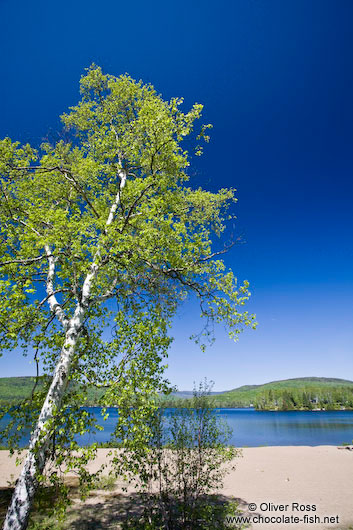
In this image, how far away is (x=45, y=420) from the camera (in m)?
5.66

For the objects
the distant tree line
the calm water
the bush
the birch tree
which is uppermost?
the birch tree

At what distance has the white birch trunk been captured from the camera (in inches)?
201

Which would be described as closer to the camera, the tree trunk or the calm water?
the tree trunk

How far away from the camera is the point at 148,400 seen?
5.41 metres

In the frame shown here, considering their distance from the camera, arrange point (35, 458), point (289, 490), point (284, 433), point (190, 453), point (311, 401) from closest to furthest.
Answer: point (35, 458)
point (190, 453)
point (289, 490)
point (284, 433)
point (311, 401)

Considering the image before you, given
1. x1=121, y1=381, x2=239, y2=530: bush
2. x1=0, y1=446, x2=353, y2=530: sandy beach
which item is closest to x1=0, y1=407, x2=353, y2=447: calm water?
x1=121, y1=381, x2=239, y2=530: bush

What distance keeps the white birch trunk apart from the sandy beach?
4.44 metres

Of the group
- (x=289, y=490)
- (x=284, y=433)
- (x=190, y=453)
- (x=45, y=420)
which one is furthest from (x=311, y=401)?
(x=45, y=420)

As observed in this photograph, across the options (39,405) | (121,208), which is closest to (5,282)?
(39,405)

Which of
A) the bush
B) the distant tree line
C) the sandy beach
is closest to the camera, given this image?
the bush

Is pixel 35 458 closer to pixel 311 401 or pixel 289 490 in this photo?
pixel 289 490

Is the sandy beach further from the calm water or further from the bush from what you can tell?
the calm water

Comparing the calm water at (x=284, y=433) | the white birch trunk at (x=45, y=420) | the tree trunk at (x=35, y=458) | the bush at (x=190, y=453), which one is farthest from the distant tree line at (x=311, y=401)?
the tree trunk at (x=35, y=458)

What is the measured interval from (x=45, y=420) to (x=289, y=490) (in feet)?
41.6
